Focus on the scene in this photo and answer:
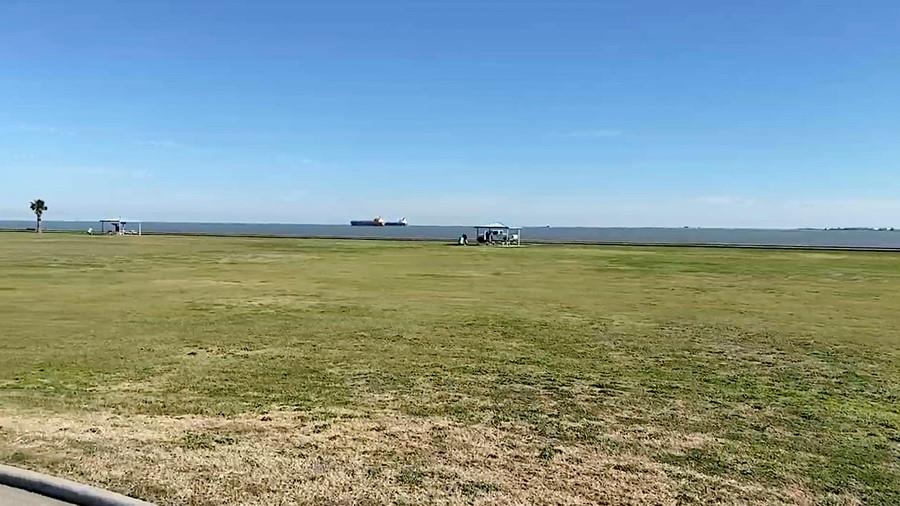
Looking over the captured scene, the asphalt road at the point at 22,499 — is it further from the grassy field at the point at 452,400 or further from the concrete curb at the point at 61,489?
the grassy field at the point at 452,400

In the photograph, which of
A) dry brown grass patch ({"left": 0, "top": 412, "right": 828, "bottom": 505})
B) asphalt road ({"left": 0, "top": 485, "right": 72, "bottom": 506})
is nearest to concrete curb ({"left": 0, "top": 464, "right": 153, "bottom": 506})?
asphalt road ({"left": 0, "top": 485, "right": 72, "bottom": 506})

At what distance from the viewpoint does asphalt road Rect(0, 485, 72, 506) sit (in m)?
4.59

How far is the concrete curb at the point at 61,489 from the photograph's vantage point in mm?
4559

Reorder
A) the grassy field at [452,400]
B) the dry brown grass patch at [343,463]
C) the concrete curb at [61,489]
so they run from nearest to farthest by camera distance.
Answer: the concrete curb at [61,489]
the dry brown grass patch at [343,463]
the grassy field at [452,400]

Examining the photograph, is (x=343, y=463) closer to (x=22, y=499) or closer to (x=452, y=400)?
(x=22, y=499)

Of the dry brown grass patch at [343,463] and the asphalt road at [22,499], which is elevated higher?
the dry brown grass patch at [343,463]

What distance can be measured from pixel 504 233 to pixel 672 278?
139 ft

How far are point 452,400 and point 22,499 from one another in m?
4.07

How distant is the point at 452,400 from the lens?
7598 mm

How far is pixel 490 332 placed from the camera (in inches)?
497

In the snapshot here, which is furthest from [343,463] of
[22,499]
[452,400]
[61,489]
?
[452,400]

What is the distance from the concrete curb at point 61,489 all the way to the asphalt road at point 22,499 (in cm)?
4

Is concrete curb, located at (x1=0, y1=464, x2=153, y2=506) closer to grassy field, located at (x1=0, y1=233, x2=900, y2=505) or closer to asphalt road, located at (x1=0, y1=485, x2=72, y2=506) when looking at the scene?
asphalt road, located at (x1=0, y1=485, x2=72, y2=506)

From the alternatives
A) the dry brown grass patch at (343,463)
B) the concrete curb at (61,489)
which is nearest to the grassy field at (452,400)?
the dry brown grass patch at (343,463)
